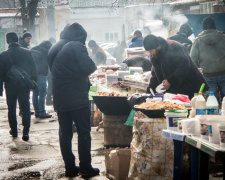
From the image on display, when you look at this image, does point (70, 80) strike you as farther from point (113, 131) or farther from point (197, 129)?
point (197, 129)

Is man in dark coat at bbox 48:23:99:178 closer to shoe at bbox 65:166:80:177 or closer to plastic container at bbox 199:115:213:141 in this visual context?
shoe at bbox 65:166:80:177

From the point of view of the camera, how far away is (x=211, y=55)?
32.3 feet

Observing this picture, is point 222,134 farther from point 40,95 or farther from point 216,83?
point 40,95

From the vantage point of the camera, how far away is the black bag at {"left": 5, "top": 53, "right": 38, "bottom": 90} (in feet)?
33.7

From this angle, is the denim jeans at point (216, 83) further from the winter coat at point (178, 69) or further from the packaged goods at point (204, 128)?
the packaged goods at point (204, 128)

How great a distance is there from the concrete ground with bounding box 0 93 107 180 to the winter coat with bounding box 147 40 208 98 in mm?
1768

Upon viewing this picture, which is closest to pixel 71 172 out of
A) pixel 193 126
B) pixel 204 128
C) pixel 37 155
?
pixel 37 155

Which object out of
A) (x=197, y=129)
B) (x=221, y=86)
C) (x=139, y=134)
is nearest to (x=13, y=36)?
(x=221, y=86)

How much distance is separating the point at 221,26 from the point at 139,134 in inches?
364

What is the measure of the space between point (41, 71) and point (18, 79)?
347 centimetres

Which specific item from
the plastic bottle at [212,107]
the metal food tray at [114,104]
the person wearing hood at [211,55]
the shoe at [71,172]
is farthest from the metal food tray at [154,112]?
the person wearing hood at [211,55]

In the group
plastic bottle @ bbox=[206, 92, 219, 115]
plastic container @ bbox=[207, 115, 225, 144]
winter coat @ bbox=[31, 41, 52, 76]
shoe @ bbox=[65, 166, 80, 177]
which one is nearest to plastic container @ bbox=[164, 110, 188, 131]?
plastic bottle @ bbox=[206, 92, 219, 115]

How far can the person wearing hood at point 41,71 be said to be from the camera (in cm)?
1362

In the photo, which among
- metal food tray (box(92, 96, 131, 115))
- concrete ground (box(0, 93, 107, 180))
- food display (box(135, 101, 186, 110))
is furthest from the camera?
metal food tray (box(92, 96, 131, 115))
